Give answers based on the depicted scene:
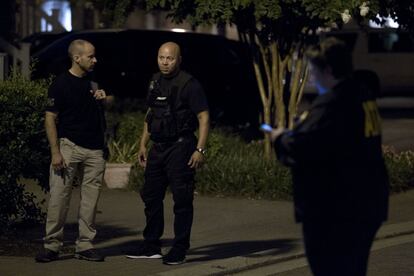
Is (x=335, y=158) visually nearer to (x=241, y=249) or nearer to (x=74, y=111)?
(x=74, y=111)

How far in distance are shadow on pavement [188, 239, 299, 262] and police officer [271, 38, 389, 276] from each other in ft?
12.1

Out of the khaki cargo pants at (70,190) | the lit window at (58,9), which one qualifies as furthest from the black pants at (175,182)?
the lit window at (58,9)

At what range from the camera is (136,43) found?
66.4 ft

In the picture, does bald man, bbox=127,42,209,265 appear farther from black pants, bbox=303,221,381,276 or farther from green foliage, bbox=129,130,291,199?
green foliage, bbox=129,130,291,199

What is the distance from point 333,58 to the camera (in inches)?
244

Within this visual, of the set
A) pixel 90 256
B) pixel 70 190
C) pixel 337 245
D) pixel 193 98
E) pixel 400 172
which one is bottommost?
pixel 90 256

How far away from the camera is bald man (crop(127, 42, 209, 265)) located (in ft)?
30.6

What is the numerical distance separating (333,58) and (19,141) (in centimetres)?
418

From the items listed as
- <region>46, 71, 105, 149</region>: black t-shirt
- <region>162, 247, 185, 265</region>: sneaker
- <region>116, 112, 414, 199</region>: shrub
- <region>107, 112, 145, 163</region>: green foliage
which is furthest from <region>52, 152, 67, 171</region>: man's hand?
<region>107, 112, 145, 163</region>: green foliage

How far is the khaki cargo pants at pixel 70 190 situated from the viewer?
933 cm

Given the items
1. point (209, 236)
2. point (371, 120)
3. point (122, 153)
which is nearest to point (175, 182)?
point (209, 236)

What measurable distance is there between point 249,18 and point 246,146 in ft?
6.01

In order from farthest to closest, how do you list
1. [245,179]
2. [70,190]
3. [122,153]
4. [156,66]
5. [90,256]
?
[156,66]
[122,153]
[245,179]
[90,256]
[70,190]

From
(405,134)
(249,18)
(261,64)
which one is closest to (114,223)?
(249,18)
